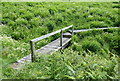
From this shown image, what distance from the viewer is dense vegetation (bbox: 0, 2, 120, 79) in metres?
4.13

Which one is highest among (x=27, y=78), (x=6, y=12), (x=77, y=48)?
(x=6, y=12)

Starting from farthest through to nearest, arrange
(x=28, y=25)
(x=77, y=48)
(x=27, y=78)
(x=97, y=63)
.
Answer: (x=28, y=25) < (x=77, y=48) < (x=97, y=63) < (x=27, y=78)

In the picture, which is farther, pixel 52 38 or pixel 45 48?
pixel 52 38

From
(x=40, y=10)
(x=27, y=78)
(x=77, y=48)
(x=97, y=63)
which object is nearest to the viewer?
(x=27, y=78)

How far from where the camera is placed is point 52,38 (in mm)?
9828

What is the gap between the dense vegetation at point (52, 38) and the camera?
4133mm

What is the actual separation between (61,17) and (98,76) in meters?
8.98

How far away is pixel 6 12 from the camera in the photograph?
11602mm

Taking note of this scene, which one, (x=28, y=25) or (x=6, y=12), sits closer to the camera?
(x=28, y=25)

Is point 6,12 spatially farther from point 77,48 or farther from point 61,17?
point 77,48

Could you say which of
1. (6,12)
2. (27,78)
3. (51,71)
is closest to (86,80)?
(51,71)

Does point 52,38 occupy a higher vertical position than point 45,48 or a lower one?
lower

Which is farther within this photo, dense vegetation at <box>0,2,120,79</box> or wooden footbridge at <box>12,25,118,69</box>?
wooden footbridge at <box>12,25,118,69</box>

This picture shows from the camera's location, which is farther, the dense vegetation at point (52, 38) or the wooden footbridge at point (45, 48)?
the wooden footbridge at point (45, 48)
